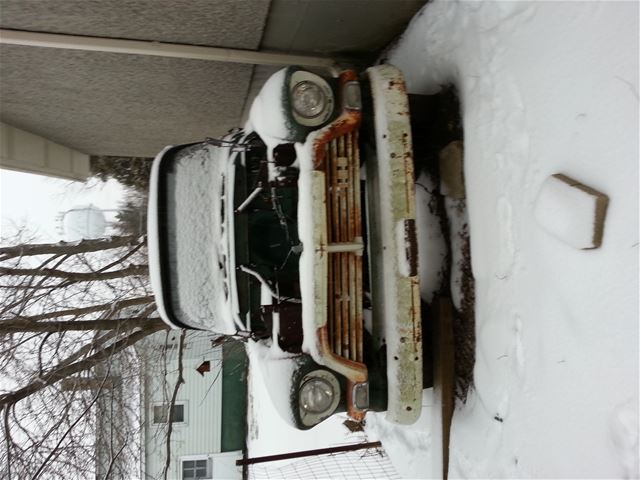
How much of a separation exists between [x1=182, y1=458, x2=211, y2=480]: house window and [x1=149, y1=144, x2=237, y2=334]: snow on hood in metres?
9.63

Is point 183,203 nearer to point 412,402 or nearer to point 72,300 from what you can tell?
point 412,402

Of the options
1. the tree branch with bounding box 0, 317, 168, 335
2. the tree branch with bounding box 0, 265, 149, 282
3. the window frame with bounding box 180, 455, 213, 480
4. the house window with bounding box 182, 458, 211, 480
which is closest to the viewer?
the tree branch with bounding box 0, 317, 168, 335

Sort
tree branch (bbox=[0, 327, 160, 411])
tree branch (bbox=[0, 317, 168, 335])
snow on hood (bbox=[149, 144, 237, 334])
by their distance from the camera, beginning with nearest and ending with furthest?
1. snow on hood (bbox=[149, 144, 237, 334])
2. tree branch (bbox=[0, 327, 160, 411])
3. tree branch (bbox=[0, 317, 168, 335])

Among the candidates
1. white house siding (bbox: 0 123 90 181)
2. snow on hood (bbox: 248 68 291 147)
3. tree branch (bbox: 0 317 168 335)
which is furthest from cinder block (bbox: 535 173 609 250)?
tree branch (bbox: 0 317 168 335)

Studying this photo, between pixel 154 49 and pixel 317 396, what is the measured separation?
8.78 ft

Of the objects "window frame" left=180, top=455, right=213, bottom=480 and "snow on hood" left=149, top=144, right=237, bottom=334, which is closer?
"snow on hood" left=149, top=144, right=237, bottom=334

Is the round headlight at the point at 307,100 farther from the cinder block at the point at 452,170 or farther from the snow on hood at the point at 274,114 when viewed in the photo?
the cinder block at the point at 452,170

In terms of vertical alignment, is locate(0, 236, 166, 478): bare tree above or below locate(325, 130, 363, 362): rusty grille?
below

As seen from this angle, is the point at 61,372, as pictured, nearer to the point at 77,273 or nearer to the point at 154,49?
the point at 77,273

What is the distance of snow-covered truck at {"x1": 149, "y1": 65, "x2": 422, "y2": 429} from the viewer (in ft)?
8.61

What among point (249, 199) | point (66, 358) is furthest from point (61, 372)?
point (249, 199)

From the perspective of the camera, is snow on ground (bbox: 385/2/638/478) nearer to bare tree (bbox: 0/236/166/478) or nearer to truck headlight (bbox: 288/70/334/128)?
truck headlight (bbox: 288/70/334/128)

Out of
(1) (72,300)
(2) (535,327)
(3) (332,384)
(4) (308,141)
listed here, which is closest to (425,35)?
(4) (308,141)

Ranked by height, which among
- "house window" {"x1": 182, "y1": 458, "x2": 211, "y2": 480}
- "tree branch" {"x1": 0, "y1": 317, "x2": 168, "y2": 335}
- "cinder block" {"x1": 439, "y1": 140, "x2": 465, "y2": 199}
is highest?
"cinder block" {"x1": 439, "y1": 140, "x2": 465, "y2": 199}
